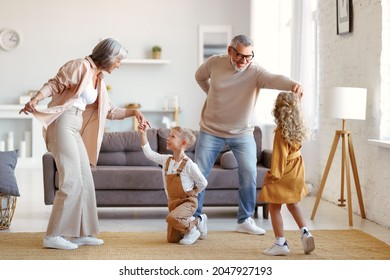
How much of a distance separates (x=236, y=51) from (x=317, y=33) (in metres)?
3.27

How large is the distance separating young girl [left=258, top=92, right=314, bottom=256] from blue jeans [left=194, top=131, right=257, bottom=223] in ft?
2.48

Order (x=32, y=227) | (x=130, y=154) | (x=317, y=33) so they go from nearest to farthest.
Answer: (x=32, y=227)
(x=130, y=154)
(x=317, y=33)

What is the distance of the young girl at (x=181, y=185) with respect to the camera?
5234 mm

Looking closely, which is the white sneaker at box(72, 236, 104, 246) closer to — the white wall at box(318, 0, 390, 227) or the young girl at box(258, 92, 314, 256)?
the young girl at box(258, 92, 314, 256)

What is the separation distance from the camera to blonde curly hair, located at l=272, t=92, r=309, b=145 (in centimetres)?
469

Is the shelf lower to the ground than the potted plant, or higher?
lower

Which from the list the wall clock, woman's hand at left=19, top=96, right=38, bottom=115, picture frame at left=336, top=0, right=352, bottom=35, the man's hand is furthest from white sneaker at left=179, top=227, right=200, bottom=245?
the wall clock

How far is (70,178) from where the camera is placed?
16.1 ft

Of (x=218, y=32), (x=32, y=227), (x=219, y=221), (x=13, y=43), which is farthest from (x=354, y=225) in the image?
(x=13, y=43)

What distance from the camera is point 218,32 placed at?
1178 centimetres

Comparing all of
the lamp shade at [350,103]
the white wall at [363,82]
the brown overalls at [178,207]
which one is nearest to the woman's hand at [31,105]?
the brown overalls at [178,207]

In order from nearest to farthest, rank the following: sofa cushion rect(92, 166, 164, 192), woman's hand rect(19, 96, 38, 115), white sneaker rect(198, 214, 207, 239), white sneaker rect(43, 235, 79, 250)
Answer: woman's hand rect(19, 96, 38, 115), white sneaker rect(43, 235, 79, 250), white sneaker rect(198, 214, 207, 239), sofa cushion rect(92, 166, 164, 192)
